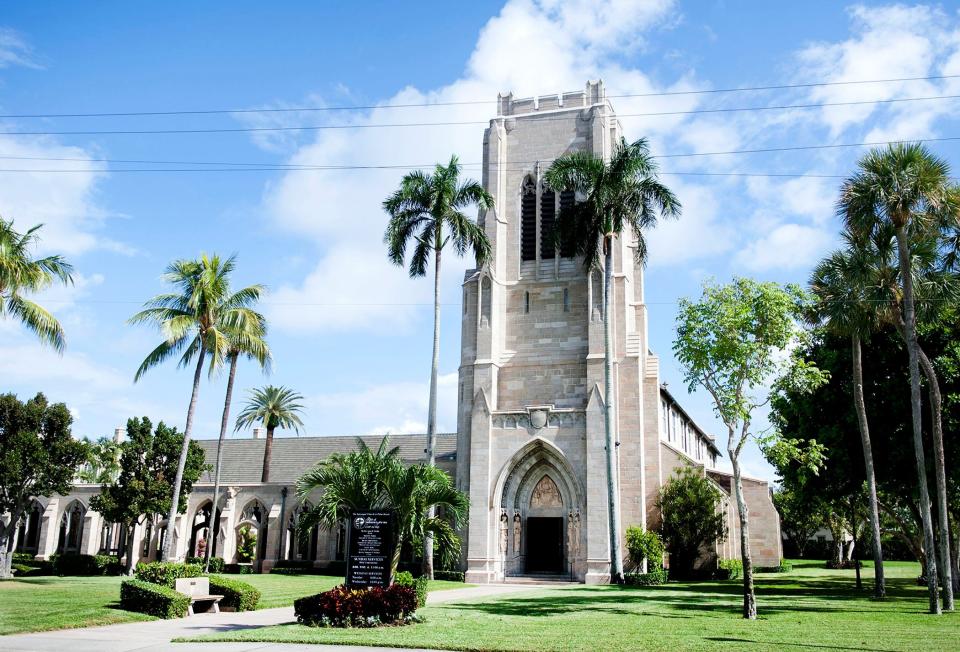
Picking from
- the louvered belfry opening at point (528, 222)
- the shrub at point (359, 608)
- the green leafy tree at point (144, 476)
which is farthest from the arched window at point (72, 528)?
the shrub at point (359, 608)

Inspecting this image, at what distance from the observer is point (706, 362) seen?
825 inches

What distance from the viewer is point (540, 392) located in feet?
129

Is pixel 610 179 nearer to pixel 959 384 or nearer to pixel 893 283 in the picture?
pixel 893 283

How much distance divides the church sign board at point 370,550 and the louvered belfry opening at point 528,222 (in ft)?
83.0

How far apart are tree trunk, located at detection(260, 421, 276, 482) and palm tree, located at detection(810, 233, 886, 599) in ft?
113

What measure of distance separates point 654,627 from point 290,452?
4073 cm

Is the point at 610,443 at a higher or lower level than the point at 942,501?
higher

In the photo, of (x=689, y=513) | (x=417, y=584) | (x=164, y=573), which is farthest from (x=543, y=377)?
(x=164, y=573)

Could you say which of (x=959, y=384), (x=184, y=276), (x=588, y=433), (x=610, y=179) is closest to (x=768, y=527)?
(x=588, y=433)

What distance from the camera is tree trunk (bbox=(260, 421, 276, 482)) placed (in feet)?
166

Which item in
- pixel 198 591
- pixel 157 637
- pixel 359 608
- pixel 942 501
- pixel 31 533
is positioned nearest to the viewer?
pixel 157 637

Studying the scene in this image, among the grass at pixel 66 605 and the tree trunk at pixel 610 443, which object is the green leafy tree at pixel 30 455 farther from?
the tree trunk at pixel 610 443

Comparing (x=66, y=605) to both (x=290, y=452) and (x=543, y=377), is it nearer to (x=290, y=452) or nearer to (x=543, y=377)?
(x=543, y=377)

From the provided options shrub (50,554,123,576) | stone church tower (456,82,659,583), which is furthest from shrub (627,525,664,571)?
shrub (50,554,123,576)
